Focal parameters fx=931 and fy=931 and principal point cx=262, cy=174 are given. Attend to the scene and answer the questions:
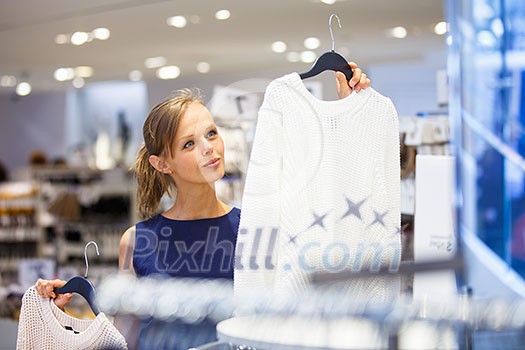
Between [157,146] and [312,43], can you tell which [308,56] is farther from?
[157,146]

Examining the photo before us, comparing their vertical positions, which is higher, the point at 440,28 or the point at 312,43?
the point at 440,28

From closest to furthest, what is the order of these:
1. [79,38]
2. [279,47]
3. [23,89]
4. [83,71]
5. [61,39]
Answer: [279,47]
[79,38]
[61,39]
[83,71]
[23,89]

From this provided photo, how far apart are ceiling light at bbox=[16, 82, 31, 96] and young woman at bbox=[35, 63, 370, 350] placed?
6042 millimetres

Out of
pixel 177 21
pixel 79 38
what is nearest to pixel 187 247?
pixel 177 21

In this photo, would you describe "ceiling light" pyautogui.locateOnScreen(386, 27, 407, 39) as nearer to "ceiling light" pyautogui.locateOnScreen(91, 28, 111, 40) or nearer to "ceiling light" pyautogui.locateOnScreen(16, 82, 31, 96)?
"ceiling light" pyautogui.locateOnScreen(91, 28, 111, 40)

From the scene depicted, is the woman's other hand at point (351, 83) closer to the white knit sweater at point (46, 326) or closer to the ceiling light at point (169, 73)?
the white knit sweater at point (46, 326)

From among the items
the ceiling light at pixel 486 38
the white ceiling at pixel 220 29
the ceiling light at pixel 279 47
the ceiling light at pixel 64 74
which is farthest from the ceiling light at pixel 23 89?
the ceiling light at pixel 486 38

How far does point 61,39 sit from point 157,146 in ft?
10.1

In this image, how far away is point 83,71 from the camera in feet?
22.9

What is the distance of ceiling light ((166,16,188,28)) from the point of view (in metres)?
3.94

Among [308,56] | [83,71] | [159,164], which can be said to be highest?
[83,71]

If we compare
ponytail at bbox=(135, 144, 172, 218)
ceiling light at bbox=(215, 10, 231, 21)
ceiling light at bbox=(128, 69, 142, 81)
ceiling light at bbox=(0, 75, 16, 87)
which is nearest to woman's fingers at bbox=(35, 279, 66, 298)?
ponytail at bbox=(135, 144, 172, 218)

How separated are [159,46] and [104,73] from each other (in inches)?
75.0

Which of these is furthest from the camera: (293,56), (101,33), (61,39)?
(61,39)
